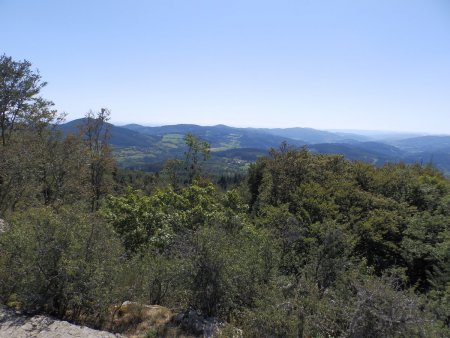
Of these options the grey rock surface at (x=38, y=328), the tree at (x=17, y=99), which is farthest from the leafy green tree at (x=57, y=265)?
the tree at (x=17, y=99)

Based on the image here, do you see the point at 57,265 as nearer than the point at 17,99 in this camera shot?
Yes

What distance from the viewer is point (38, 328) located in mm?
10055

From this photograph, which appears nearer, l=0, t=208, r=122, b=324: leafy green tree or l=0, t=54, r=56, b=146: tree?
l=0, t=208, r=122, b=324: leafy green tree

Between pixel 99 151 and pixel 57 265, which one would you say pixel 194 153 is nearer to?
pixel 99 151

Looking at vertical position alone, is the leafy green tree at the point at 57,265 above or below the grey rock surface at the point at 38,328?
above

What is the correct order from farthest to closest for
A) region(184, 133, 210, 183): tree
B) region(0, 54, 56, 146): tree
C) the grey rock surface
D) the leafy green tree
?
region(184, 133, 210, 183): tree
region(0, 54, 56, 146): tree
the leafy green tree
the grey rock surface

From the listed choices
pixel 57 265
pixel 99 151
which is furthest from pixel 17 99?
pixel 57 265

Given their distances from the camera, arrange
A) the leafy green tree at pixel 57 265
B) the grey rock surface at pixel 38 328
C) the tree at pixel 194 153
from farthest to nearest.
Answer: the tree at pixel 194 153 → the leafy green tree at pixel 57 265 → the grey rock surface at pixel 38 328

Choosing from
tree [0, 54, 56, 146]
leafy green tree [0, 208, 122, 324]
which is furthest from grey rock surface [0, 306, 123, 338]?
tree [0, 54, 56, 146]

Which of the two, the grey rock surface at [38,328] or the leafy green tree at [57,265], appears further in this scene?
the leafy green tree at [57,265]

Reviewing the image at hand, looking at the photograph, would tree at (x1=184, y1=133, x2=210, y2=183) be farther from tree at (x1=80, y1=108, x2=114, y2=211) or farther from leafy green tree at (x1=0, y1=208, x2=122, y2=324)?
leafy green tree at (x1=0, y1=208, x2=122, y2=324)

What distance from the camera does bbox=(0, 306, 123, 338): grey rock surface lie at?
9.80 metres

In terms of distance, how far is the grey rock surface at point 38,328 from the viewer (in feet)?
32.1

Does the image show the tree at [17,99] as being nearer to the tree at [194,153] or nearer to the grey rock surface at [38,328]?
the tree at [194,153]
